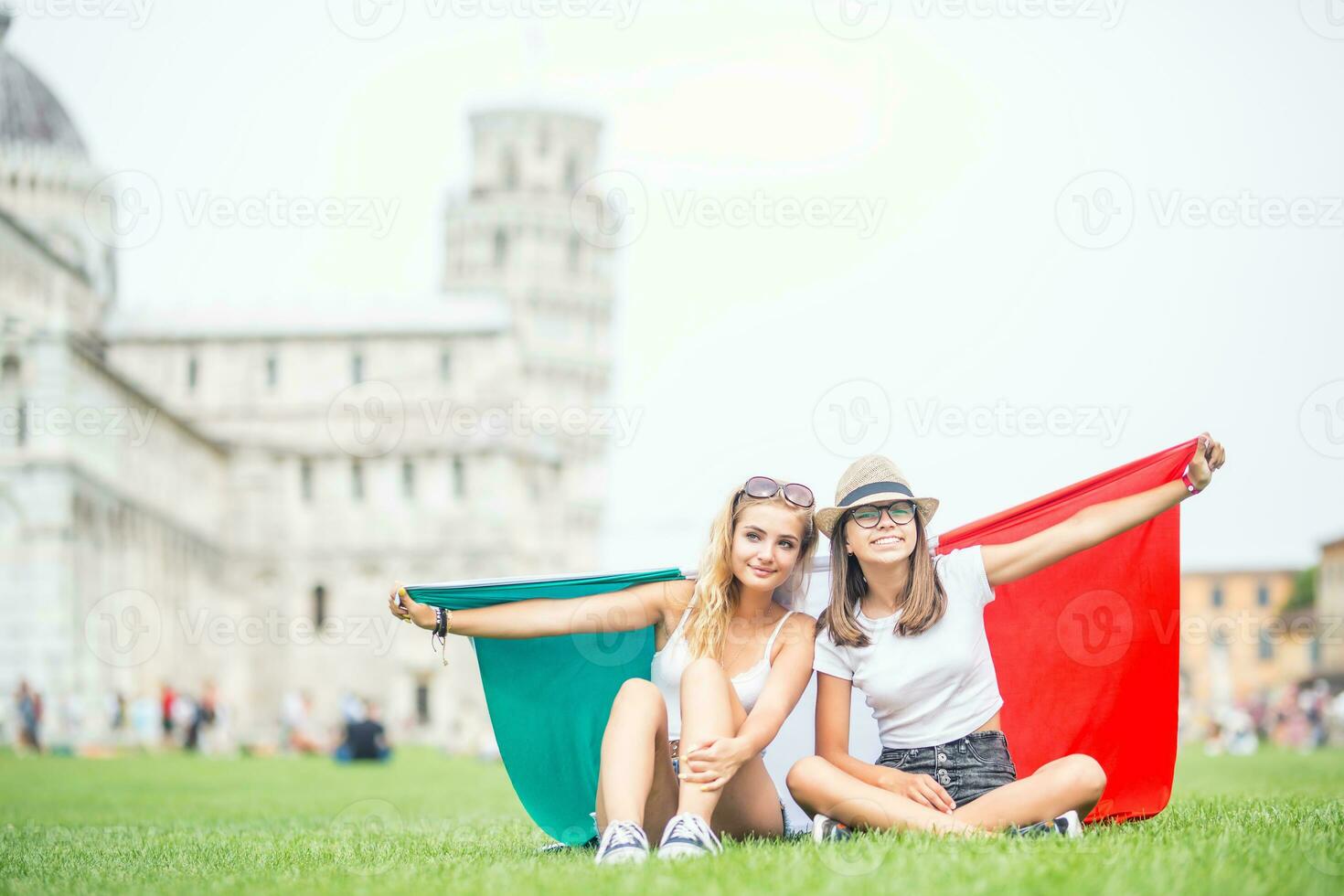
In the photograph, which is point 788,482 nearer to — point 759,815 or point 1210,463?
point 759,815

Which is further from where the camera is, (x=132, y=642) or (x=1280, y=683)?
(x=1280, y=683)

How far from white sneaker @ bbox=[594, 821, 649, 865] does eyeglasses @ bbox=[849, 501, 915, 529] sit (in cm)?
137

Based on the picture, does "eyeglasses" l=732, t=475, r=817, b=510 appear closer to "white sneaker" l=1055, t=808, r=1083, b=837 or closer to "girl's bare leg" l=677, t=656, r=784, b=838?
"girl's bare leg" l=677, t=656, r=784, b=838

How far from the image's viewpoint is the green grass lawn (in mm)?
4371

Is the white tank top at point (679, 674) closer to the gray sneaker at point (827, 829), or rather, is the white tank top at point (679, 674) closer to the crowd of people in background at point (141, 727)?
the gray sneaker at point (827, 829)

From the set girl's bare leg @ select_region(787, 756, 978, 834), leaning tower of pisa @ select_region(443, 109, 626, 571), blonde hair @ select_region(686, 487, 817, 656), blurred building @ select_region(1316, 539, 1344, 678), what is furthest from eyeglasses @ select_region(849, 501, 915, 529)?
blurred building @ select_region(1316, 539, 1344, 678)

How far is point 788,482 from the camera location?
226 inches

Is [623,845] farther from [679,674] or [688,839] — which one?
[679,674]

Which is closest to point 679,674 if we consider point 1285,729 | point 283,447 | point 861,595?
point 861,595

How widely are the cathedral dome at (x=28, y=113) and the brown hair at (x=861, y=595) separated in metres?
65.9

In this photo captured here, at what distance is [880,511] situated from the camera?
5.73m

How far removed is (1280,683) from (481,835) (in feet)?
292

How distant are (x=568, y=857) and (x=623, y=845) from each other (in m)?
0.76

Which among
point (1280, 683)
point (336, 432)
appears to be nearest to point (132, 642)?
point (336, 432)
